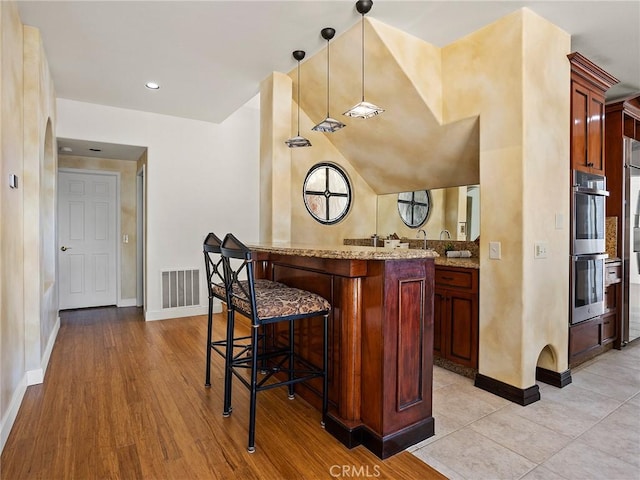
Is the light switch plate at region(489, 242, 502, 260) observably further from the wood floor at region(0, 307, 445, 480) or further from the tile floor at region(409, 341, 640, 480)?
the wood floor at region(0, 307, 445, 480)

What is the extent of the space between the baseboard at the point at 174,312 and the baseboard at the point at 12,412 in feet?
7.34

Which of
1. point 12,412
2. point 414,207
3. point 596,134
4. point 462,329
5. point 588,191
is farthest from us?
point 414,207

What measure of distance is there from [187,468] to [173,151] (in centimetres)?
428

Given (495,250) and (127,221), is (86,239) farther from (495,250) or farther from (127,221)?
(495,250)

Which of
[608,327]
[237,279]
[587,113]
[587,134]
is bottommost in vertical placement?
[608,327]

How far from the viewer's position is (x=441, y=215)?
4090 mm

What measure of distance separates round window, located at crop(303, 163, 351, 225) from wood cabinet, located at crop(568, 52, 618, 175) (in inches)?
106

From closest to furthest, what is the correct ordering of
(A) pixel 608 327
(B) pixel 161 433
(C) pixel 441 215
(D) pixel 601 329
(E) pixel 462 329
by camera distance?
(B) pixel 161 433 → (E) pixel 462 329 → (D) pixel 601 329 → (A) pixel 608 327 → (C) pixel 441 215

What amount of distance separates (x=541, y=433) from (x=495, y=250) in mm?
1218

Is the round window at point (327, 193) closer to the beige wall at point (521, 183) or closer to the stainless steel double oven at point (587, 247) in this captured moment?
the beige wall at point (521, 183)

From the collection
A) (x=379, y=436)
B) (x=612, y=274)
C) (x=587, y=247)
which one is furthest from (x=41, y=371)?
(x=612, y=274)

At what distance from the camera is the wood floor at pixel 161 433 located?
1848 millimetres

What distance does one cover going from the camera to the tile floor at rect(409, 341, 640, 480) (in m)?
1.87

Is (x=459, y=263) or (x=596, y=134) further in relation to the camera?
(x=596, y=134)
